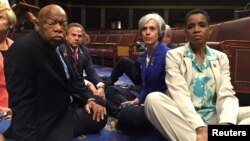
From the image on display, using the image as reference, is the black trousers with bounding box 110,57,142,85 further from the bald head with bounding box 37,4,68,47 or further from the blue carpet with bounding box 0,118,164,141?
the bald head with bounding box 37,4,68,47

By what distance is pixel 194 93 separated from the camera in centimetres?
182

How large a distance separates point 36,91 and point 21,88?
106mm

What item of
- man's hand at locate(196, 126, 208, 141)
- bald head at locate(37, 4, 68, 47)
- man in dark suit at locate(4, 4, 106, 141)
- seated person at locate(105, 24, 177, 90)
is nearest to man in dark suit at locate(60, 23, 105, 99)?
seated person at locate(105, 24, 177, 90)

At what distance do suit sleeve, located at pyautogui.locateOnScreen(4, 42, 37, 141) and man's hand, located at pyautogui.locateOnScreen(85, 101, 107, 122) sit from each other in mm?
480

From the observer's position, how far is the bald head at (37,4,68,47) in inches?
60.8

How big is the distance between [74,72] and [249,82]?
5.74 feet

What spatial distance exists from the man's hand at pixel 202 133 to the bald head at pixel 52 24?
0.86m

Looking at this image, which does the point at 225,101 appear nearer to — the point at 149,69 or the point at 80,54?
the point at 149,69

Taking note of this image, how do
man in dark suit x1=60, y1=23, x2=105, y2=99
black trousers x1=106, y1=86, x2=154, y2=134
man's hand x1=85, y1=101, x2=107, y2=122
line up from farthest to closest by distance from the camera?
man in dark suit x1=60, y1=23, x2=105, y2=99 → black trousers x1=106, y1=86, x2=154, y2=134 → man's hand x1=85, y1=101, x2=107, y2=122

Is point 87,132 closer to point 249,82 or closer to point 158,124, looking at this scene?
point 158,124

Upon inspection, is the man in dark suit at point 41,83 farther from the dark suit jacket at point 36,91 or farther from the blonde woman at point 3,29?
the blonde woman at point 3,29

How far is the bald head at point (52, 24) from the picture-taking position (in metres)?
1.54

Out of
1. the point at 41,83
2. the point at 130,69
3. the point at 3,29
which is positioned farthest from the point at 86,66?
the point at 41,83

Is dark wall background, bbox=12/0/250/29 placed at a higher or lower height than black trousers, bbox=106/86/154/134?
higher
